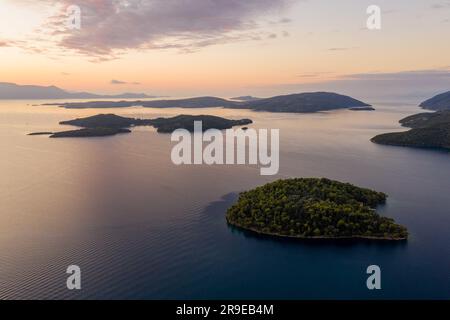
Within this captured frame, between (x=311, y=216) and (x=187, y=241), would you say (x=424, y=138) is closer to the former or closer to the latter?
(x=311, y=216)

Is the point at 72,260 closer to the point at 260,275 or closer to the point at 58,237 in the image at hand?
the point at 58,237

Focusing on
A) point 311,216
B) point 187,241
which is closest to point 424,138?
point 311,216

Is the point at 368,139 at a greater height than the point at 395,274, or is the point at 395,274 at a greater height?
the point at 368,139

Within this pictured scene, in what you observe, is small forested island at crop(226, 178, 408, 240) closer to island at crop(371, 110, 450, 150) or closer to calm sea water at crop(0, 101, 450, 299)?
calm sea water at crop(0, 101, 450, 299)

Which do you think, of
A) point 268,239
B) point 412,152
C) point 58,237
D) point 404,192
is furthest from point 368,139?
point 58,237

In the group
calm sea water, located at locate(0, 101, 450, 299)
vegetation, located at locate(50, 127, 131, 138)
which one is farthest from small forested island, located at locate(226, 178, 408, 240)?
vegetation, located at locate(50, 127, 131, 138)
